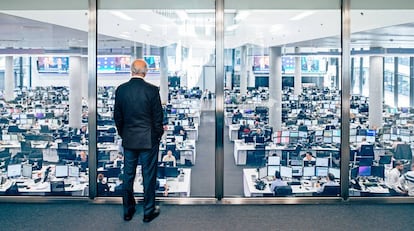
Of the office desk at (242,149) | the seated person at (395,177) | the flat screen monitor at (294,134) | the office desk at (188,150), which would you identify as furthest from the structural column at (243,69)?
the seated person at (395,177)

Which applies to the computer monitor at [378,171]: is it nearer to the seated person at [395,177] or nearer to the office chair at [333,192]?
the seated person at [395,177]

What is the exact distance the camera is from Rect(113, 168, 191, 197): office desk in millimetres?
4897

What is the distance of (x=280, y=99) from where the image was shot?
10734 mm

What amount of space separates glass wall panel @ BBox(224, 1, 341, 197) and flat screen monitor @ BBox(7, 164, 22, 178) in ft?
10.2

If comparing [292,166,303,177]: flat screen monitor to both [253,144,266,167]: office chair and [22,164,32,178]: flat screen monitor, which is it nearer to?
[253,144,266,167]: office chair

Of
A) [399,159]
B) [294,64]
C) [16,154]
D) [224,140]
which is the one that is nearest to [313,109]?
[294,64]

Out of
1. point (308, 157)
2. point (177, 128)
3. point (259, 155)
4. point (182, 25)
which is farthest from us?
point (259, 155)

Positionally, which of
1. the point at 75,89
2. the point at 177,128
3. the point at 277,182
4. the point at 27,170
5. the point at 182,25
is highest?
the point at 182,25

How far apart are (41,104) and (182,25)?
5.96 metres

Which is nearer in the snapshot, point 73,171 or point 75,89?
point 73,171

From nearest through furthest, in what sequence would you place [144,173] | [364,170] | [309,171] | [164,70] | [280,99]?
[144,173], [164,70], [309,171], [364,170], [280,99]

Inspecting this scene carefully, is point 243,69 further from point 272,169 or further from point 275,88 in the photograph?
point 275,88

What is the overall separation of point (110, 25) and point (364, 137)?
6.13 metres

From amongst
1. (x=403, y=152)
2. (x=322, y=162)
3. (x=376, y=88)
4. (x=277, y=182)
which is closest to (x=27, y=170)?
(x=277, y=182)
